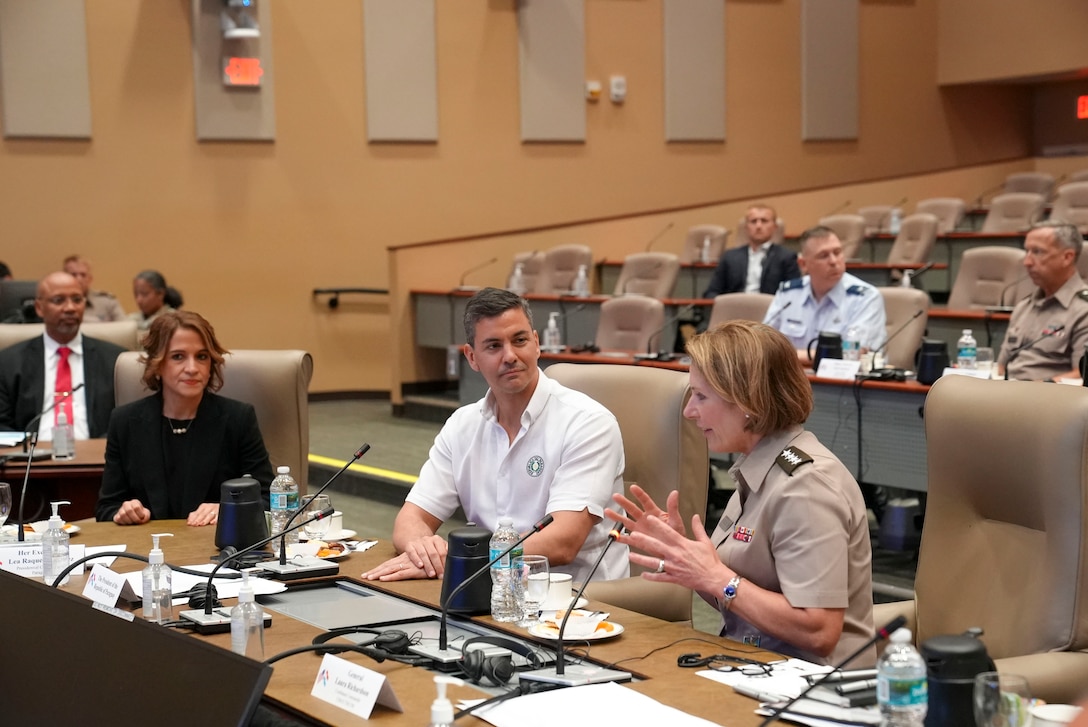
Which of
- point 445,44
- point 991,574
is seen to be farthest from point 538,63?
point 991,574

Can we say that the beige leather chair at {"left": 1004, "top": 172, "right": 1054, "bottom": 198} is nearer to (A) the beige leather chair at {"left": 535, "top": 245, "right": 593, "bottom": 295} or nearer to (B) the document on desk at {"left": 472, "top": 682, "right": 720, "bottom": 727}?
(A) the beige leather chair at {"left": 535, "top": 245, "right": 593, "bottom": 295}

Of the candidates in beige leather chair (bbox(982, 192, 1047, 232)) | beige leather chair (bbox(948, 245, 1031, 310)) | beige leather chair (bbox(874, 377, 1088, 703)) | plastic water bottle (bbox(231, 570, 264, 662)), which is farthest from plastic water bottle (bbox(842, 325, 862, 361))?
beige leather chair (bbox(982, 192, 1047, 232))

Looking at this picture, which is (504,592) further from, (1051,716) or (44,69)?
(44,69)

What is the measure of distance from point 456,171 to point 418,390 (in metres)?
2.10

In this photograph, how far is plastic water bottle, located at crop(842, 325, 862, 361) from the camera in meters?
5.58

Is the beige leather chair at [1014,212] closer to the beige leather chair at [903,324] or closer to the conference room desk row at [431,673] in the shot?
the beige leather chair at [903,324]

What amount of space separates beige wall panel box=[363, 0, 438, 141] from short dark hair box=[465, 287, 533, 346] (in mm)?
7597

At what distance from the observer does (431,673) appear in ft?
6.64

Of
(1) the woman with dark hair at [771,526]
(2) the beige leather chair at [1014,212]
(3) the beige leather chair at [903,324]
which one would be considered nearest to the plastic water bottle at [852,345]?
(3) the beige leather chair at [903,324]

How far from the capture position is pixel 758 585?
7.73 ft

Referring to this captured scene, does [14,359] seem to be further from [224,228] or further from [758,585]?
[224,228]

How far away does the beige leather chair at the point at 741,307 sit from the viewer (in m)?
6.29

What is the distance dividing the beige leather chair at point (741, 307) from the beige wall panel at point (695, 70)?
5.82 m

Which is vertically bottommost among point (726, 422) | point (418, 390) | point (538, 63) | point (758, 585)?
point (418, 390)
